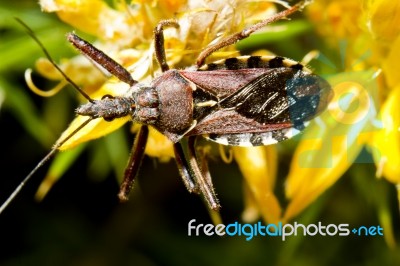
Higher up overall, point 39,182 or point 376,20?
point 376,20

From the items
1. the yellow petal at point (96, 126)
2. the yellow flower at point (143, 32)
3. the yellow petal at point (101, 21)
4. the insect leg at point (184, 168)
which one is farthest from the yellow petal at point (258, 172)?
the yellow petal at point (101, 21)

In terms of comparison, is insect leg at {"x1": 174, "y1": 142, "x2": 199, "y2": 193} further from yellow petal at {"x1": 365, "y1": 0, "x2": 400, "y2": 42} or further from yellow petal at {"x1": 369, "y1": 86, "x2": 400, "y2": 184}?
yellow petal at {"x1": 365, "y1": 0, "x2": 400, "y2": 42}

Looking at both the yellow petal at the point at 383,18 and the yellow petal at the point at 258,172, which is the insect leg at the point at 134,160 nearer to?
the yellow petal at the point at 258,172

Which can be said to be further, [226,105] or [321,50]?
[321,50]

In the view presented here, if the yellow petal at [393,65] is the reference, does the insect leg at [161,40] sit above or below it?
above

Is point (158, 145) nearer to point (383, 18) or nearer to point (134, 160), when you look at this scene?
point (134, 160)

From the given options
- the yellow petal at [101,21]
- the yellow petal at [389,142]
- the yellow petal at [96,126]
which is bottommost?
the yellow petal at [389,142]

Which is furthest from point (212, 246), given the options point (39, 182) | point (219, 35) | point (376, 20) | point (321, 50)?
point (376, 20)

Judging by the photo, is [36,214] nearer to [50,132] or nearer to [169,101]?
[50,132]

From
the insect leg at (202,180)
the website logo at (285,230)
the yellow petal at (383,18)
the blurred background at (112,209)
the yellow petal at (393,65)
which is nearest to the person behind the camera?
the yellow petal at (383,18)
